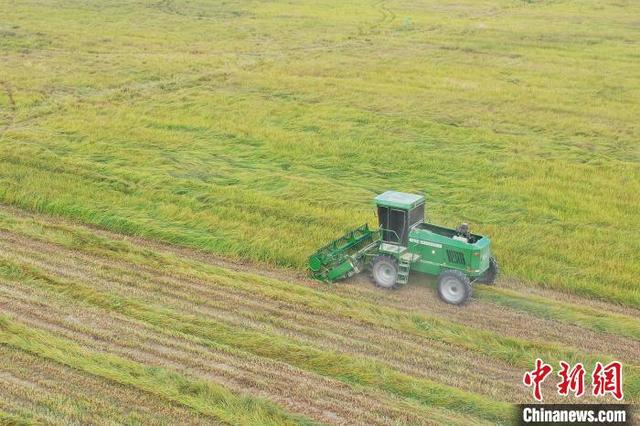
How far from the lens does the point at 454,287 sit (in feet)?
51.5

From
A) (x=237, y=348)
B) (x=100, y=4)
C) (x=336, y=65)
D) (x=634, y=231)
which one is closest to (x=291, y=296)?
(x=237, y=348)

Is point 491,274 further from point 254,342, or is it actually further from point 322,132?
point 322,132

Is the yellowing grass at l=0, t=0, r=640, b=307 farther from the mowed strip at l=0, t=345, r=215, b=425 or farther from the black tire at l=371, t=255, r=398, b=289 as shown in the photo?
the mowed strip at l=0, t=345, r=215, b=425

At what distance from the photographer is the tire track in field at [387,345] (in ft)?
43.4

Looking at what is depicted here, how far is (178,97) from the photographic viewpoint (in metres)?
31.6

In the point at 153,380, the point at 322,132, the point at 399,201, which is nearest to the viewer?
the point at 153,380

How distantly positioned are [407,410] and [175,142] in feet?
52.7

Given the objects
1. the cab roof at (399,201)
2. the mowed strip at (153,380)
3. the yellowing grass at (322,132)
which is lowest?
the yellowing grass at (322,132)

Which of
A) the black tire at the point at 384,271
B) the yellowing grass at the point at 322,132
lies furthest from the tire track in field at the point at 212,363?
the yellowing grass at the point at 322,132

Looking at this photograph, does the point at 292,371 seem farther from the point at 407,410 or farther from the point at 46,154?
the point at 46,154

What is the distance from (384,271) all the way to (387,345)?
2363 mm

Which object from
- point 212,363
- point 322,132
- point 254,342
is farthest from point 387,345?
point 322,132

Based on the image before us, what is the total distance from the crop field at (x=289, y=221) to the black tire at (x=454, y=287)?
0.22 meters

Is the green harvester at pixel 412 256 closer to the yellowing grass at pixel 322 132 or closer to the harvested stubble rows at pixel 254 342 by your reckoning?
the harvested stubble rows at pixel 254 342
